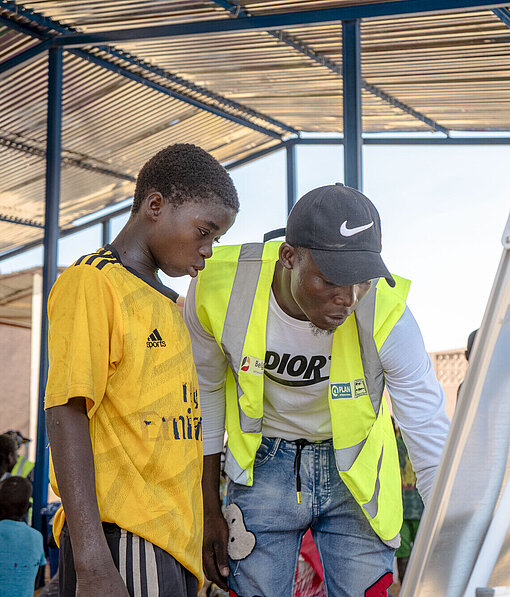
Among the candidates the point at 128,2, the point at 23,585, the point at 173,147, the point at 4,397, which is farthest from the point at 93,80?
the point at 4,397

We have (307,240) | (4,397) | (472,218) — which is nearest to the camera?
(307,240)

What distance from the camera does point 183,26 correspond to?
19.5ft

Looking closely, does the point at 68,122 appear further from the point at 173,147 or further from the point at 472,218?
the point at 173,147

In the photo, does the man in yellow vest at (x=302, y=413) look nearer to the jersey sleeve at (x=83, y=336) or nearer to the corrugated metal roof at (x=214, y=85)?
the jersey sleeve at (x=83, y=336)

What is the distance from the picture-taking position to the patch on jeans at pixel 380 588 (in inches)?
90.8

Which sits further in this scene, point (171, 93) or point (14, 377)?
point (14, 377)

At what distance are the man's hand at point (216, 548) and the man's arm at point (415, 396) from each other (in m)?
0.58

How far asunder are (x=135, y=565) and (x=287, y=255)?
2.84ft

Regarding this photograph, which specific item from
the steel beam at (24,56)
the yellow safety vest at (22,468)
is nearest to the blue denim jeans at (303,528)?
the steel beam at (24,56)

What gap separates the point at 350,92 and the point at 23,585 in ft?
11.2

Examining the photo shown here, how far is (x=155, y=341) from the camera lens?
1.93m

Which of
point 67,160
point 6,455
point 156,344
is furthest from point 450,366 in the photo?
point 156,344

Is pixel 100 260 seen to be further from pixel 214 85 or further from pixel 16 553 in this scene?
pixel 214 85

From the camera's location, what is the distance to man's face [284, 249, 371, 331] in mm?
2088
